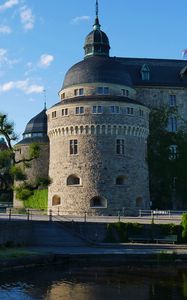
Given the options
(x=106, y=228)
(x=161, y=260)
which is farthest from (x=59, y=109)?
(x=161, y=260)

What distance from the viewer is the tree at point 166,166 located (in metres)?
44.0

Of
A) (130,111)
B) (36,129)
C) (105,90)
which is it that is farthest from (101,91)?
(36,129)

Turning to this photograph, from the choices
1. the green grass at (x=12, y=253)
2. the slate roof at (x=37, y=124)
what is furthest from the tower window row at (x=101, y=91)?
the green grass at (x=12, y=253)

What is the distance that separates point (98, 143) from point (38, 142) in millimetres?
11872

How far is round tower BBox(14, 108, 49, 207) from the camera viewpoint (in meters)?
50.7

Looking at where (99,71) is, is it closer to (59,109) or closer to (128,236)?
(59,109)

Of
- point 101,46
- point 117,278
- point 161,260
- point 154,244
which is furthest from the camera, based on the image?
point 101,46

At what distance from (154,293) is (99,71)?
26.7 metres

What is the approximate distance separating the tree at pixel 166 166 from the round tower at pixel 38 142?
38.4ft

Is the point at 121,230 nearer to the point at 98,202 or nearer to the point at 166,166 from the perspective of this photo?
the point at 98,202

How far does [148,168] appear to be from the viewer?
43625 mm

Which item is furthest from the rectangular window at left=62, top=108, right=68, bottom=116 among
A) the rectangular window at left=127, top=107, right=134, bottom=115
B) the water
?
the water

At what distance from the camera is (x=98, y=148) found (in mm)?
39500

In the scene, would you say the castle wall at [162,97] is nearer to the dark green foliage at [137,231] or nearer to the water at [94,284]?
the dark green foliage at [137,231]
